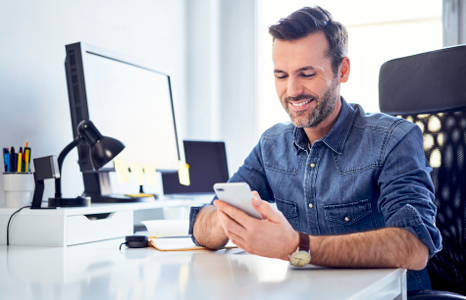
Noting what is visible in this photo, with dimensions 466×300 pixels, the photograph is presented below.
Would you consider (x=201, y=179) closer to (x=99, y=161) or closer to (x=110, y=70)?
(x=110, y=70)

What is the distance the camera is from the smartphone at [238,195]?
749mm

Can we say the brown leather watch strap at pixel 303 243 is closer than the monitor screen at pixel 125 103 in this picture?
Yes

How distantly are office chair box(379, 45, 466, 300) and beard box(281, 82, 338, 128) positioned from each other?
21cm

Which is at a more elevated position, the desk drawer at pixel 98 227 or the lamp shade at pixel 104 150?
the lamp shade at pixel 104 150

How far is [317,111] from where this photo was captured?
1.14 m

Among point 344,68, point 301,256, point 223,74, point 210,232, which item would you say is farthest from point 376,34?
point 301,256

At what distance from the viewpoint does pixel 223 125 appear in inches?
102

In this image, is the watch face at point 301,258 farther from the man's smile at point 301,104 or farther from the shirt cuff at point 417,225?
the man's smile at point 301,104

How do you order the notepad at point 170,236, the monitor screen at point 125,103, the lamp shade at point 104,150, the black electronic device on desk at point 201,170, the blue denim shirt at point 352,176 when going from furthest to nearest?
the black electronic device on desk at point 201,170
the monitor screen at point 125,103
the lamp shade at point 104,150
the notepad at point 170,236
the blue denim shirt at point 352,176

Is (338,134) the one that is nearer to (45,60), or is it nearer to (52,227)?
(52,227)

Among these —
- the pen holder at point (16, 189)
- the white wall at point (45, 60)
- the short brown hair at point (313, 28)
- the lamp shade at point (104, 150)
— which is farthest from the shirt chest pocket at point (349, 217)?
the white wall at point (45, 60)

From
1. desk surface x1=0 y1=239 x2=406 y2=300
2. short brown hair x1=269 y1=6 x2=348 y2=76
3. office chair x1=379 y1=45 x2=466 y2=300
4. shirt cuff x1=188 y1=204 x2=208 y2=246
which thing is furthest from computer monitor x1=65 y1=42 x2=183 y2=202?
office chair x1=379 y1=45 x2=466 y2=300

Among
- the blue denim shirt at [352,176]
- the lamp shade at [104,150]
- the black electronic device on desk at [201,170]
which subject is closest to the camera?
the blue denim shirt at [352,176]

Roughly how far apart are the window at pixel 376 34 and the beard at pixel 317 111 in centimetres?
126
